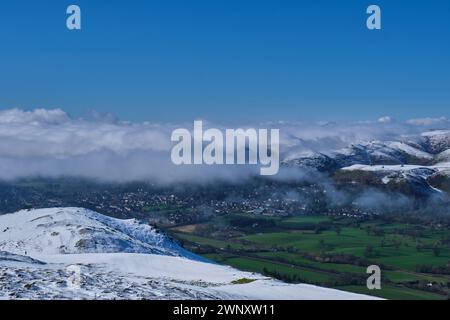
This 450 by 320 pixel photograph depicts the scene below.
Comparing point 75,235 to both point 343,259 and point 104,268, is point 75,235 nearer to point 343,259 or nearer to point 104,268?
point 104,268

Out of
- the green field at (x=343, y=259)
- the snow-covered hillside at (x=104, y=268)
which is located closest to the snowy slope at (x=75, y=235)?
the snow-covered hillside at (x=104, y=268)

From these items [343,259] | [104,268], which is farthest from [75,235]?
[343,259]

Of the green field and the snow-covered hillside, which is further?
the green field

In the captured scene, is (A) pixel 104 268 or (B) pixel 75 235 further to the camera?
(B) pixel 75 235

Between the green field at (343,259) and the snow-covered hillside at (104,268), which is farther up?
the snow-covered hillside at (104,268)

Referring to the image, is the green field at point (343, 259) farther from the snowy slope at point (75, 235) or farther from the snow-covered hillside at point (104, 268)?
the snow-covered hillside at point (104, 268)

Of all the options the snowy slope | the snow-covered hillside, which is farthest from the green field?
the snow-covered hillside

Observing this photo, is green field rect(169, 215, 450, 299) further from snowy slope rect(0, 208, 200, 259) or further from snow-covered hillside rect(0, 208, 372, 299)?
snow-covered hillside rect(0, 208, 372, 299)
